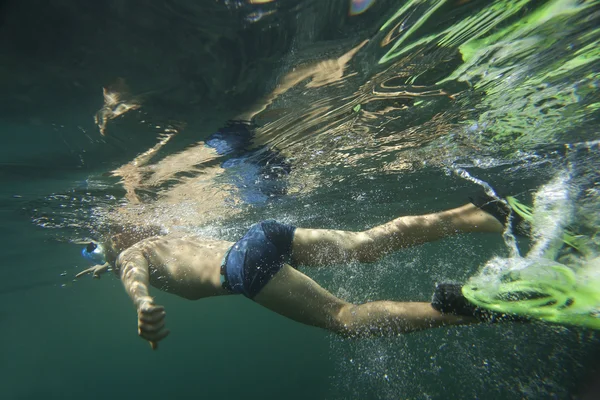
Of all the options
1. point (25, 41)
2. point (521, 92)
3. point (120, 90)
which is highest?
point (25, 41)

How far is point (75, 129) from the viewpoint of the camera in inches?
231

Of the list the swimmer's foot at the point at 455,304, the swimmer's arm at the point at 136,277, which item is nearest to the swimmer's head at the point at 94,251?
the swimmer's arm at the point at 136,277

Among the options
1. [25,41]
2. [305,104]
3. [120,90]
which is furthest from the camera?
[305,104]

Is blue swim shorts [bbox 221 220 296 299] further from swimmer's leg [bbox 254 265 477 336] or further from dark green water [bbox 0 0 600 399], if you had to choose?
dark green water [bbox 0 0 600 399]

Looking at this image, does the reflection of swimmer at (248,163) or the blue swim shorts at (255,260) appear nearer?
the blue swim shorts at (255,260)

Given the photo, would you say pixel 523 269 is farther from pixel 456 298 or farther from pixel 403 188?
pixel 403 188

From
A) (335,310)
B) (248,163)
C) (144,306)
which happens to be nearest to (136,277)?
(144,306)

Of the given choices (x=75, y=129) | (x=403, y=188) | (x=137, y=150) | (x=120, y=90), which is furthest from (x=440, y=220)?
(x=403, y=188)

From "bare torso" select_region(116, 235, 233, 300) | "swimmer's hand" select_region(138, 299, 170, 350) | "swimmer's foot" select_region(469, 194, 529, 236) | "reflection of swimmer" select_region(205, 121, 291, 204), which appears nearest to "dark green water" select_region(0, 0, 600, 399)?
"reflection of swimmer" select_region(205, 121, 291, 204)

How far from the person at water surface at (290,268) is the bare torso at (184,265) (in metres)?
0.02

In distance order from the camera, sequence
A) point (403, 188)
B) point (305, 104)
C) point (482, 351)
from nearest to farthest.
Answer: point (305, 104)
point (403, 188)
point (482, 351)

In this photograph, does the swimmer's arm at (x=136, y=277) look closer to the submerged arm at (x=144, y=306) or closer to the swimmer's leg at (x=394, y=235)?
the submerged arm at (x=144, y=306)

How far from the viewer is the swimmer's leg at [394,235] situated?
599 centimetres

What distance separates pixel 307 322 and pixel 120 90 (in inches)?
198
